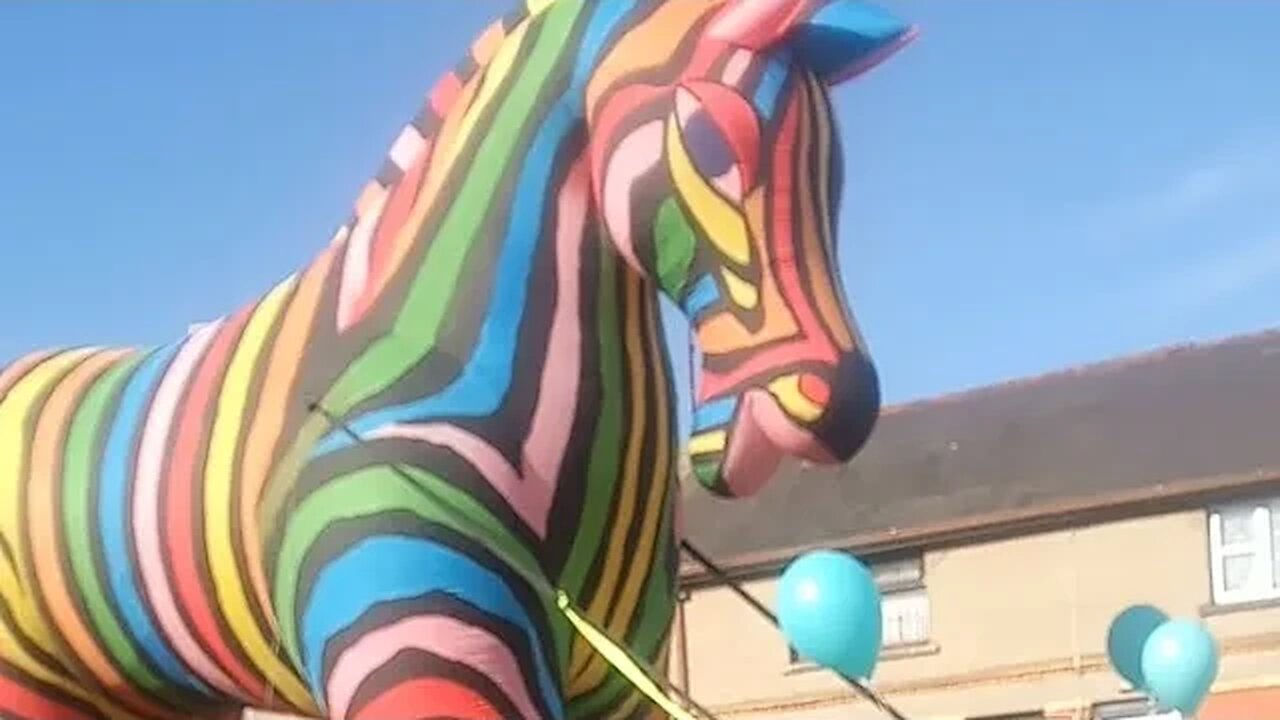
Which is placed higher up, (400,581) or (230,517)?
(230,517)

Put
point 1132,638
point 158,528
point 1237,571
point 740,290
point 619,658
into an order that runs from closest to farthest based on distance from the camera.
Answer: point 740,290, point 619,658, point 158,528, point 1132,638, point 1237,571

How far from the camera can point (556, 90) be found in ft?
14.9

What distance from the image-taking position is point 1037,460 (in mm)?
22516

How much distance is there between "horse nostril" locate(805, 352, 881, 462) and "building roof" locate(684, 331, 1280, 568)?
1671cm

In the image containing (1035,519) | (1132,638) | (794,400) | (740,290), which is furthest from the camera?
(1035,519)

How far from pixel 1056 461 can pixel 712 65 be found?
1838 cm

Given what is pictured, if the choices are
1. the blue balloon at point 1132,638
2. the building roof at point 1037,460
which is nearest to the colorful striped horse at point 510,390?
the blue balloon at point 1132,638

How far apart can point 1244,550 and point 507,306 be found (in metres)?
17.1

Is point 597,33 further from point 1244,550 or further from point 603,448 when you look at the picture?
point 1244,550

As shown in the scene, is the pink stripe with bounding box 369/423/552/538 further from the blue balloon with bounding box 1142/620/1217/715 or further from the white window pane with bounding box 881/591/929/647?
the white window pane with bounding box 881/591/929/647

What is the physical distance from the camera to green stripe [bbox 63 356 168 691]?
4812mm

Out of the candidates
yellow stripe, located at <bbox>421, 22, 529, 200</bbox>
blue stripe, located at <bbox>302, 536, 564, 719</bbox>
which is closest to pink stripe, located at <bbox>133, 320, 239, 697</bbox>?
blue stripe, located at <bbox>302, 536, 564, 719</bbox>

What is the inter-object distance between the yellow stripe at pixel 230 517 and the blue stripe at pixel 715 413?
0.85m

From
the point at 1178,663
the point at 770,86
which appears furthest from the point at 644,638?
the point at 1178,663
